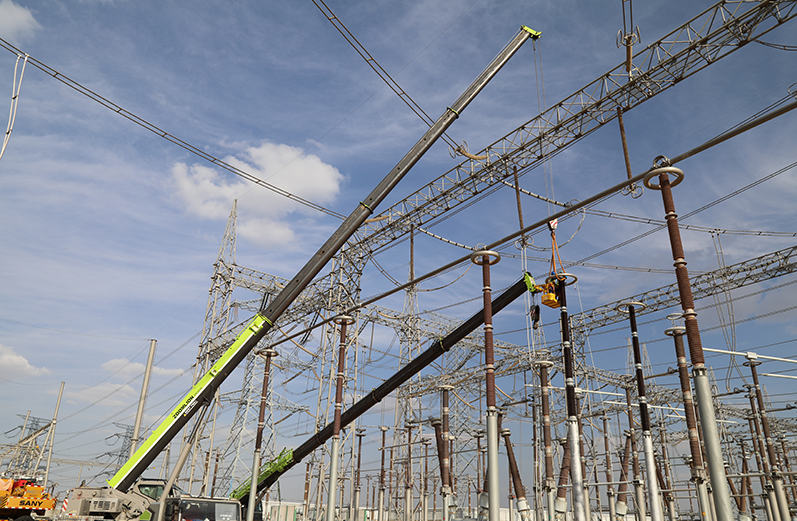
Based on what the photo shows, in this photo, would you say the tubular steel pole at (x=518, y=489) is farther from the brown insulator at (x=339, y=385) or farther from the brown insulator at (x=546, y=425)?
the brown insulator at (x=339, y=385)

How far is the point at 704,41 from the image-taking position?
1557 cm

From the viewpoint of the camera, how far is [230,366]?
1556 centimetres

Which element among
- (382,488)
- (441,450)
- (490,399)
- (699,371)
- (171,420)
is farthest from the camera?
(382,488)

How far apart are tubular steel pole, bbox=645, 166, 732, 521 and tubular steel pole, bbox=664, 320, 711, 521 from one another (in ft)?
7.89

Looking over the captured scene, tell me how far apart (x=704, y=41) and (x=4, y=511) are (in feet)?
83.9

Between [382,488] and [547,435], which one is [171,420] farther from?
[382,488]

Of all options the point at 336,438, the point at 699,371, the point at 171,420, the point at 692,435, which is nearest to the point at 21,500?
the point at 171,420

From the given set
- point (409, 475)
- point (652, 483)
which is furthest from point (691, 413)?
point (409, 475)

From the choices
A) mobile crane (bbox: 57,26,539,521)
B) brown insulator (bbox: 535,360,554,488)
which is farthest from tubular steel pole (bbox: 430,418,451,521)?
mobile crane (bbox: 57,26,539,521)

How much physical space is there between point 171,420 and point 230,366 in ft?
7.34

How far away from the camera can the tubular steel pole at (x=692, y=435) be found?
9.73 meters

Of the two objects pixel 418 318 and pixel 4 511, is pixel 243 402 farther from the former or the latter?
pixel 4 511

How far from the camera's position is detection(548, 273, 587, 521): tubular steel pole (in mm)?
11266

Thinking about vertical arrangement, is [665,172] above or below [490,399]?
above
